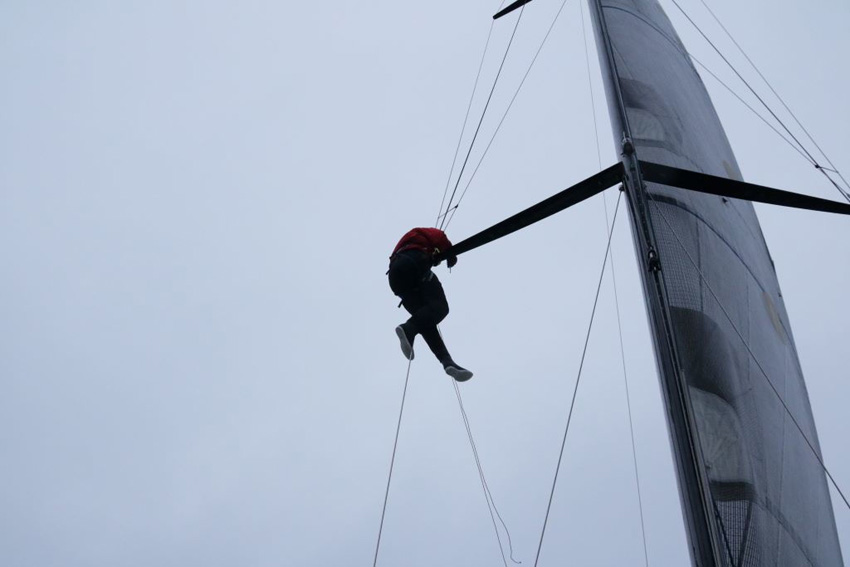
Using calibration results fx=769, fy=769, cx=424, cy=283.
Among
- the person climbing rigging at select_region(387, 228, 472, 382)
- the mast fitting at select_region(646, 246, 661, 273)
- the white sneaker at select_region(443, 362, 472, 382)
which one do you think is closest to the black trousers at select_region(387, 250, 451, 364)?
the person climbing rigging at select_region(387, 228, 472, 382)

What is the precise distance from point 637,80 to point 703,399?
234 centimetres

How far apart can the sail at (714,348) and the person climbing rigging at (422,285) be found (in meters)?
1.36

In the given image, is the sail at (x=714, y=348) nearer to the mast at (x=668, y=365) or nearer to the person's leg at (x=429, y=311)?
the mast at (x=668, y=365)

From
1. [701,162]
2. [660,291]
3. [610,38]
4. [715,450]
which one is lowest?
[715,450]

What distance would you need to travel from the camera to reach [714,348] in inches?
134

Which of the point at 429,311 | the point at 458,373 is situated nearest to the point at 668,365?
the point at 458,373

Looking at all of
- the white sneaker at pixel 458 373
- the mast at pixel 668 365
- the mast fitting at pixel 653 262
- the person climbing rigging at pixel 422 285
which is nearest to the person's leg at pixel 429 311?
the person climbing rigging at pixel 422 285

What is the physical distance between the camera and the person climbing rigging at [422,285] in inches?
185

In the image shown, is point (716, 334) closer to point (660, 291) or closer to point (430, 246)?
point (660, 291)

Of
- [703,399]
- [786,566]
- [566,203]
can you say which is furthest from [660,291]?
[786,566]

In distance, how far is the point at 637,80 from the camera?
15.4 ft

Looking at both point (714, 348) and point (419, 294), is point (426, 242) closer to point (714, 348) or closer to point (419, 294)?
point (419, 294)

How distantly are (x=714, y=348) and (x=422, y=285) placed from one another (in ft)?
6.50

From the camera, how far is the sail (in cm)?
282
